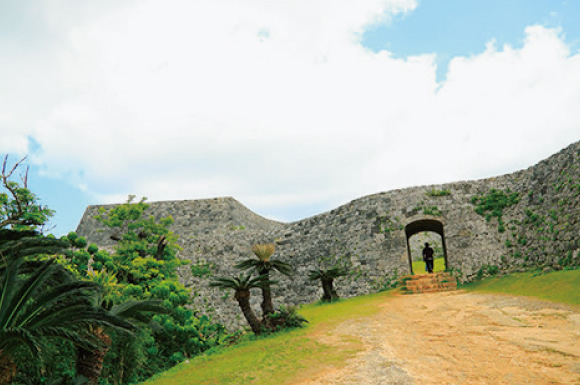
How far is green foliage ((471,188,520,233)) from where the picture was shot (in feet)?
49.1

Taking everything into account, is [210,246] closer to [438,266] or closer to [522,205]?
[438,266]

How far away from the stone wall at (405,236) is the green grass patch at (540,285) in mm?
772

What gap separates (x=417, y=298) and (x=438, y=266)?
33.7ft

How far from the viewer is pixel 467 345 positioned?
6438mm

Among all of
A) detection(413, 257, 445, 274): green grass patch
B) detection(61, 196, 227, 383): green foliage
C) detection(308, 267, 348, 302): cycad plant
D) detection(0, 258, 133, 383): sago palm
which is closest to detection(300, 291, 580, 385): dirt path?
detection(0, 258, 133, 383): sago palm

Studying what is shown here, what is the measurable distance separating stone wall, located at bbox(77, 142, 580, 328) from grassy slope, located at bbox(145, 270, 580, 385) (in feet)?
6.23

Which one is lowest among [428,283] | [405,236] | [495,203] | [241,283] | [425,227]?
[428,283]

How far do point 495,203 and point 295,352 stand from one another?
11876 millimetres

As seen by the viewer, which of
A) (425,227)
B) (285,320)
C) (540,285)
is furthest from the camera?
(425,227)

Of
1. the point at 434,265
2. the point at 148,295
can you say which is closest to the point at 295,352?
the point at 148,295

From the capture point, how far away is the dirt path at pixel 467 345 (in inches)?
198

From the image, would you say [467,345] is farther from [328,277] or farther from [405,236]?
[405,236]

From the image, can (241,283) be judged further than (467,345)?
Yes

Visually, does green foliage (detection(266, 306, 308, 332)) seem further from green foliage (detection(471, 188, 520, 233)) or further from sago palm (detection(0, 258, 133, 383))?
green foliage (detection(471, 188, 520, 233))
